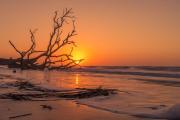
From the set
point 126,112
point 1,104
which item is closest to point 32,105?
point 1,104

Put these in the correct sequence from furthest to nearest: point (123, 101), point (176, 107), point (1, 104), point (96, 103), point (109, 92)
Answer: point (109, 92) → point (123, 101) → point (96, 103) → point (1, 104) → point (176, 107)

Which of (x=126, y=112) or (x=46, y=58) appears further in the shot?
(x=126, y=112)

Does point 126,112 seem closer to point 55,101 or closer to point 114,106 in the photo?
point 114,106

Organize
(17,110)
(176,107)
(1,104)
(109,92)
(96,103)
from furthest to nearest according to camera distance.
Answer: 1. (109,92)
2. (96,103)
3. (1,104)
4. (17,110)
5. (176,107)

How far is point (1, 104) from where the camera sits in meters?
9.14

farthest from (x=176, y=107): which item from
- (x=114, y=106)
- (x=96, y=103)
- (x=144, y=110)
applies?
(x=96, y=103)

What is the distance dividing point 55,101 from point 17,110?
2012 mm

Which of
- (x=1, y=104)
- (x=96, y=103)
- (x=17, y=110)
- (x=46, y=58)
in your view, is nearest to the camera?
(x=46, y=58)

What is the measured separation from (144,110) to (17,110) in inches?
121

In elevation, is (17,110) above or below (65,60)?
below

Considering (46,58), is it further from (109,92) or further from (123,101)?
(109,92)

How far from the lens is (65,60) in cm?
588

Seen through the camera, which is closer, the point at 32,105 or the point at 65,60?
the point at 65,60

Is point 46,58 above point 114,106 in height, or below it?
above
